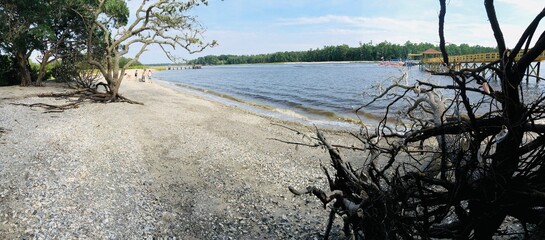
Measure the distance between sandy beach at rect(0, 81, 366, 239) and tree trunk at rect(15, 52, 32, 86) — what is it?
14.4 m

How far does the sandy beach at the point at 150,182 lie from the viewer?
6395 millimetres

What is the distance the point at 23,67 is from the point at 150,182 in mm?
24697

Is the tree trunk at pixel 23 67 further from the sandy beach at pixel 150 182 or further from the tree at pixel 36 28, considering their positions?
the sandy beach at pixel 150 182

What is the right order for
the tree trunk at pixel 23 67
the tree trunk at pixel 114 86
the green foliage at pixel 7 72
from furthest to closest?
the green foliage at pixel 7 72
the tree trunk at pixel 23 67
the tree trunk at pixel 114 86

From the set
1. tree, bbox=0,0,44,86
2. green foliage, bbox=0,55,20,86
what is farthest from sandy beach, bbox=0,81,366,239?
green foliage, bbox=0,55,20,86

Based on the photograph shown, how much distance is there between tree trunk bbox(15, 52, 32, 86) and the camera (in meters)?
26.5

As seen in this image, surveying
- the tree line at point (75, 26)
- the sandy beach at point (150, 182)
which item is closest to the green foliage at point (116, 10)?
the tree line at point (75, 26)

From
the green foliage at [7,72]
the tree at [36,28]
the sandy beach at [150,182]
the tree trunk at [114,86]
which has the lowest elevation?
the sandy beach at [150,182]

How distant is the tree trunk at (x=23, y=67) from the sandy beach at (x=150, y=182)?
47.2 feet

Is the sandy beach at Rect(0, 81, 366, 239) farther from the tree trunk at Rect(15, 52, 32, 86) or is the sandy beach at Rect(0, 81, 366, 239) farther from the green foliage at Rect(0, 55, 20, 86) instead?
the green foliage at Rect(0, 55, 20, 86)

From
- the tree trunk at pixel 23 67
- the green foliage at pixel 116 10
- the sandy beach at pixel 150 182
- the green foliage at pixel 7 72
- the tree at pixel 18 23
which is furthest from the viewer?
the green foliage at pixel 7 72

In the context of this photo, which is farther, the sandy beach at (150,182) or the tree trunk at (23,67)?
the tree trunk at (23,67)

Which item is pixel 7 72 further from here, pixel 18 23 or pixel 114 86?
pixel 114 86

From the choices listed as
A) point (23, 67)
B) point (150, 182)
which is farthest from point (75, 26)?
point (150, 182)
